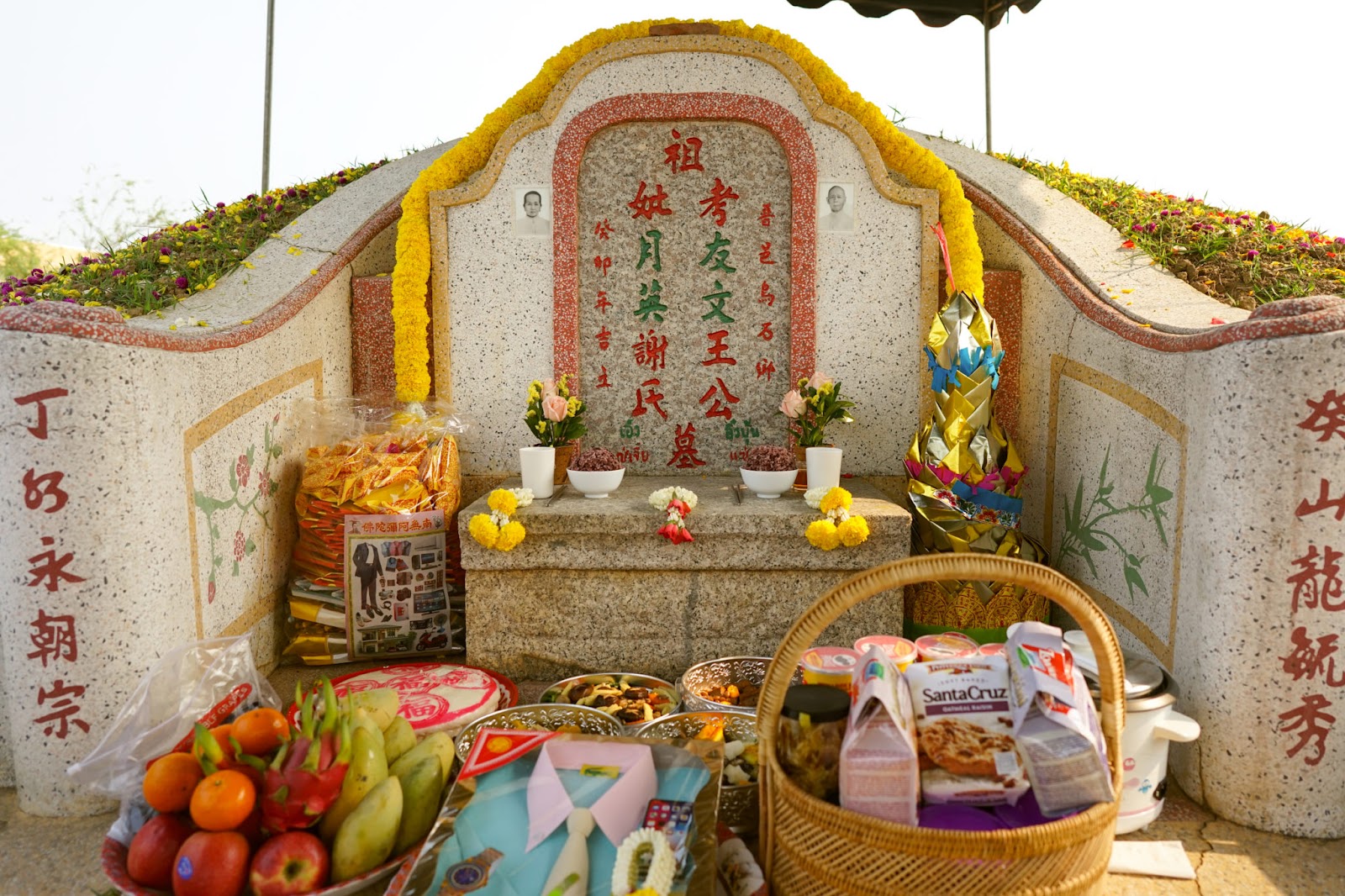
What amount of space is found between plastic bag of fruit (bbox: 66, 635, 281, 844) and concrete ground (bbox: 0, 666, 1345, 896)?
0.17 metres

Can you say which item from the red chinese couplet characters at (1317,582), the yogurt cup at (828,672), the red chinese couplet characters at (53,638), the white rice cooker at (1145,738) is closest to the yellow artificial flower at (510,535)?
the red chinese couplet characters at (53,638)

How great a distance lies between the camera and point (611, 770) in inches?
85.7

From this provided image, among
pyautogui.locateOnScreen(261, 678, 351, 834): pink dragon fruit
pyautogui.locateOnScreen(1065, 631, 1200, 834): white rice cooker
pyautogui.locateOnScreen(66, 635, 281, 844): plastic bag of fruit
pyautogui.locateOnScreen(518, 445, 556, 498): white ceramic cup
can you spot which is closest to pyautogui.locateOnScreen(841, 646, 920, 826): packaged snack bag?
pyautogui.locateOnScreen(1065, 631, 1200, 834): white rice cooker

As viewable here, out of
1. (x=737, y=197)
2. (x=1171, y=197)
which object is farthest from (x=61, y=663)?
(x=1171, y=197)

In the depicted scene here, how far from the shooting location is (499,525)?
11.7 feet

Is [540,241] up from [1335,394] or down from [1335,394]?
up

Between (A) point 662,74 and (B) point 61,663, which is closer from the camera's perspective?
(B) point 61,663

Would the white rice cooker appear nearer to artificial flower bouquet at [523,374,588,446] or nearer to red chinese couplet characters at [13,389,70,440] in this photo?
artificial flower bouquet at [523,374,588,446]

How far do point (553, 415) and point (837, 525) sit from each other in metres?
1.35

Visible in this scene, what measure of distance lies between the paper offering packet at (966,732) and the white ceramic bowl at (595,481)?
1953 mm

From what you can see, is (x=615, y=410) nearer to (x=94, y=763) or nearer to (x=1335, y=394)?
(x=94, y=763)

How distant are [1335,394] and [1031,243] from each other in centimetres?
205

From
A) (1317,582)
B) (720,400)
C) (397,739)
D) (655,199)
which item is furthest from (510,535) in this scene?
(1317,582)

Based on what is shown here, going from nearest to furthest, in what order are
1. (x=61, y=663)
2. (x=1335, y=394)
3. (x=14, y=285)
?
(x=1335, y=394), (x=61, y=663), (x=14, y=285)
